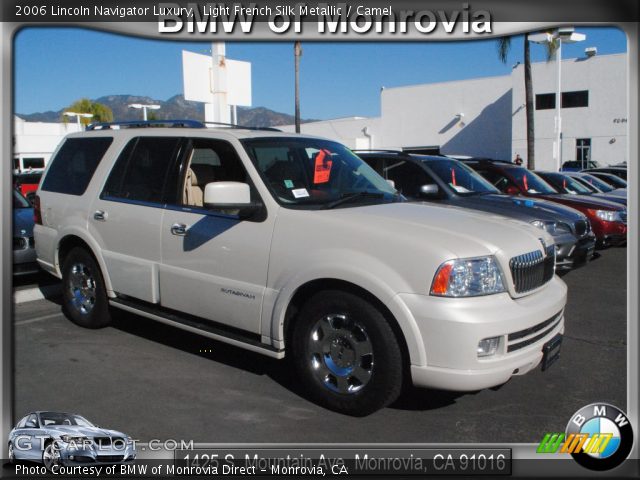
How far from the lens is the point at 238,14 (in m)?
3.65

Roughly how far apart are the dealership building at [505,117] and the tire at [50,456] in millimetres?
32218

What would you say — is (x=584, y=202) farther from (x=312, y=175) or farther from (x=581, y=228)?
(x=312, y=175)

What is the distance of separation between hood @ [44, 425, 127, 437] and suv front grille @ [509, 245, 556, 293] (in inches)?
104

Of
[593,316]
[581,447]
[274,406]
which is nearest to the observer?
[581,447]

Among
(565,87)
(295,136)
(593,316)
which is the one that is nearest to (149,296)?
(295,136)

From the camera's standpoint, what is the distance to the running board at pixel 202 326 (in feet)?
14.2

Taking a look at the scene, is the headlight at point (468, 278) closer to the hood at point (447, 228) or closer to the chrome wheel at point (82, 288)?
the hood at point (447, 228)

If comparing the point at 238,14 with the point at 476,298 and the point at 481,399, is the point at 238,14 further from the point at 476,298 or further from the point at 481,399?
the point at 481,399

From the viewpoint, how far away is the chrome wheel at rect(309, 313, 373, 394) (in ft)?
12.7

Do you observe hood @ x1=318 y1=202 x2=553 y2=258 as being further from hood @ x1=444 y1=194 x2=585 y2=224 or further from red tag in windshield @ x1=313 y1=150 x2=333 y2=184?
hood @ x1=444 y1=194 x2=585 y2=224

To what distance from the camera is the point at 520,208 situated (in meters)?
8.34

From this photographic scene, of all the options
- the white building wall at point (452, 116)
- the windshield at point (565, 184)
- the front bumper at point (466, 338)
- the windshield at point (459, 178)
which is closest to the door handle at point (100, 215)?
the front bumper at point (466, 338)

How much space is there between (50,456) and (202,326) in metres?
1.57

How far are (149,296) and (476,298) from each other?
279cm
